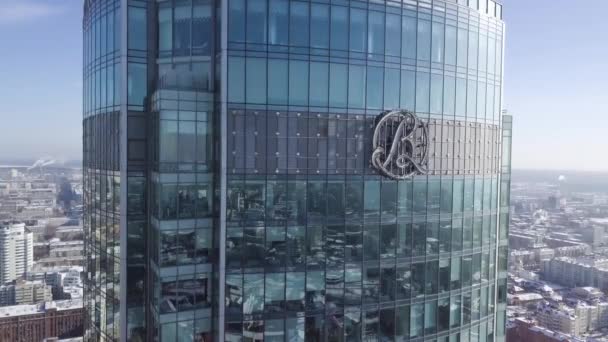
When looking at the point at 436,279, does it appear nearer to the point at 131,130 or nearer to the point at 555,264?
the point at 131,130

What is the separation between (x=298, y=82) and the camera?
25.2 m

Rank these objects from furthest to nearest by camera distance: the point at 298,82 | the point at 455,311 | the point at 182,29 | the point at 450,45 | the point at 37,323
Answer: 1. the point at 37,323
2. the point at 455,311
3. the point at 450,45
4. the point at 182,29
5. the point at 298,82

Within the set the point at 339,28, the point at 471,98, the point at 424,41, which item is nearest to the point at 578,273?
the point at 471,98

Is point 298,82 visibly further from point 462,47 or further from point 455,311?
point 455,311

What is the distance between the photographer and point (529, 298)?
15025cm

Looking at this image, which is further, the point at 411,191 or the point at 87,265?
the point at 87,265

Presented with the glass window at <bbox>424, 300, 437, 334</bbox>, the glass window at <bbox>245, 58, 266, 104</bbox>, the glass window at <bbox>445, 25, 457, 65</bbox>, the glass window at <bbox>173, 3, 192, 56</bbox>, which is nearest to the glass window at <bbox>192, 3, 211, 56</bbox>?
the glass window at <bbox>173, 3, 192, 56</bbox>

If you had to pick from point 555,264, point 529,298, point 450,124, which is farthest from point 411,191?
point 555,264

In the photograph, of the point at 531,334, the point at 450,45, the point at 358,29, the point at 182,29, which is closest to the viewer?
the point at 182,29

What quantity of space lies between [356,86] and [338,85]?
1.19 meters

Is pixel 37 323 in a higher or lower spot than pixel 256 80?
lower

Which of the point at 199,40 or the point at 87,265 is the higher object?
the point at 199,40

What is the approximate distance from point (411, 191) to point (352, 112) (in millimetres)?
6511

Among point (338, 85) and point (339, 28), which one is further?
point (338, 85)
